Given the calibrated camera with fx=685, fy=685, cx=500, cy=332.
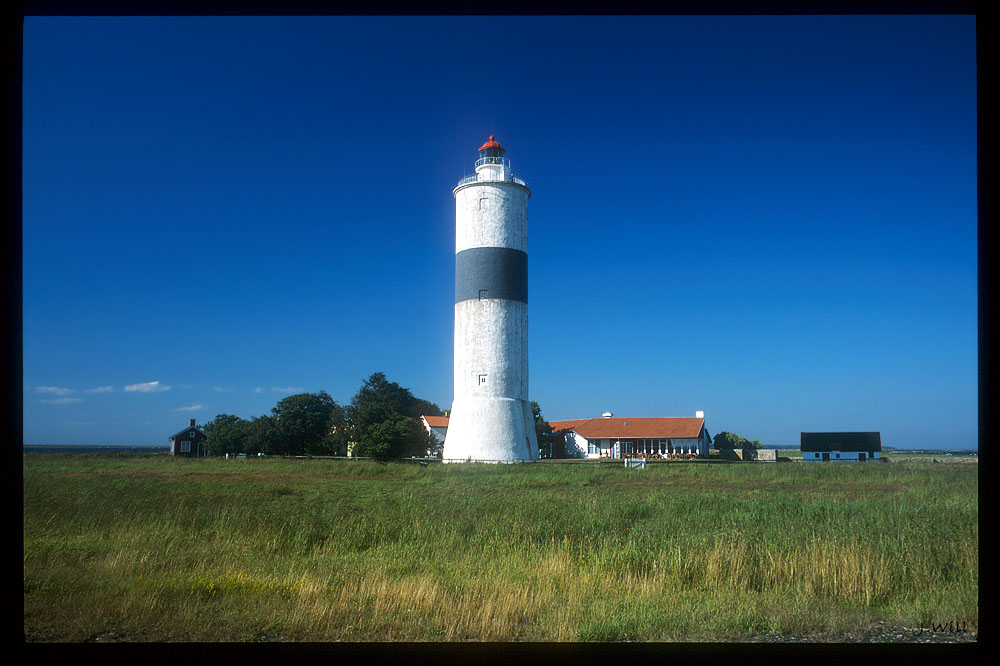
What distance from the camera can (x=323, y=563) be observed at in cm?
636

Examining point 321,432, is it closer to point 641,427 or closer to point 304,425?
point 304,425

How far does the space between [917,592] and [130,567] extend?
21.5 feet

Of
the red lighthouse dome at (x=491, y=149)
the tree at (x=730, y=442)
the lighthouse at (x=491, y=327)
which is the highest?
the red lighthouse dome at (x=491, y=149)

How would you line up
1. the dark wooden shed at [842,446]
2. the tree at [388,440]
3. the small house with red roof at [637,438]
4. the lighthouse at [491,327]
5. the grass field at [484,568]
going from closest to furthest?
the grass field at [484,568] < the lighthouse at [491,327] < the tree at [388,440] < the dark wooden shed at [842,446] < the small house with red roof at [637,438]

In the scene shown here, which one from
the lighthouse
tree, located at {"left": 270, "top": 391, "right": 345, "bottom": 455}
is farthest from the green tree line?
the lighthouse

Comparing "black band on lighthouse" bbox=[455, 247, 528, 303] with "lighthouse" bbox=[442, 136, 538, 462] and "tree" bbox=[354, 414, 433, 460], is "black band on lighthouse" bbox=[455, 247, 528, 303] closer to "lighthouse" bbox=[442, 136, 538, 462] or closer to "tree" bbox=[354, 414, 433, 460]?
"lighthouse" bbox=[442, 136, 538, 462]

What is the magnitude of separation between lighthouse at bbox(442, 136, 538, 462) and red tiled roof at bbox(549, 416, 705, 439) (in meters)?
13.4

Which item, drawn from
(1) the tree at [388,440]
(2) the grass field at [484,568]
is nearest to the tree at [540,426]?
(1) the tree at [388,440]

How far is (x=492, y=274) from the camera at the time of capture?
26.2m

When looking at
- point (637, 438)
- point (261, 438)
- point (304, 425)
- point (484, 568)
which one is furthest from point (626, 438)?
point (484, 568)

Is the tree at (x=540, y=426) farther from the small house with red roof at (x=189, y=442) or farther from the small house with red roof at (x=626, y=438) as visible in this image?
the small house with red roof at (x=189, y=442)

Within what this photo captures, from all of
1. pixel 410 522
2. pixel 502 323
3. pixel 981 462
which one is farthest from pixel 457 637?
pixel 502 323

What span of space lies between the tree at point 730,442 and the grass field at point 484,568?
1305 inches

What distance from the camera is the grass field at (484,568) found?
446 centimetres
